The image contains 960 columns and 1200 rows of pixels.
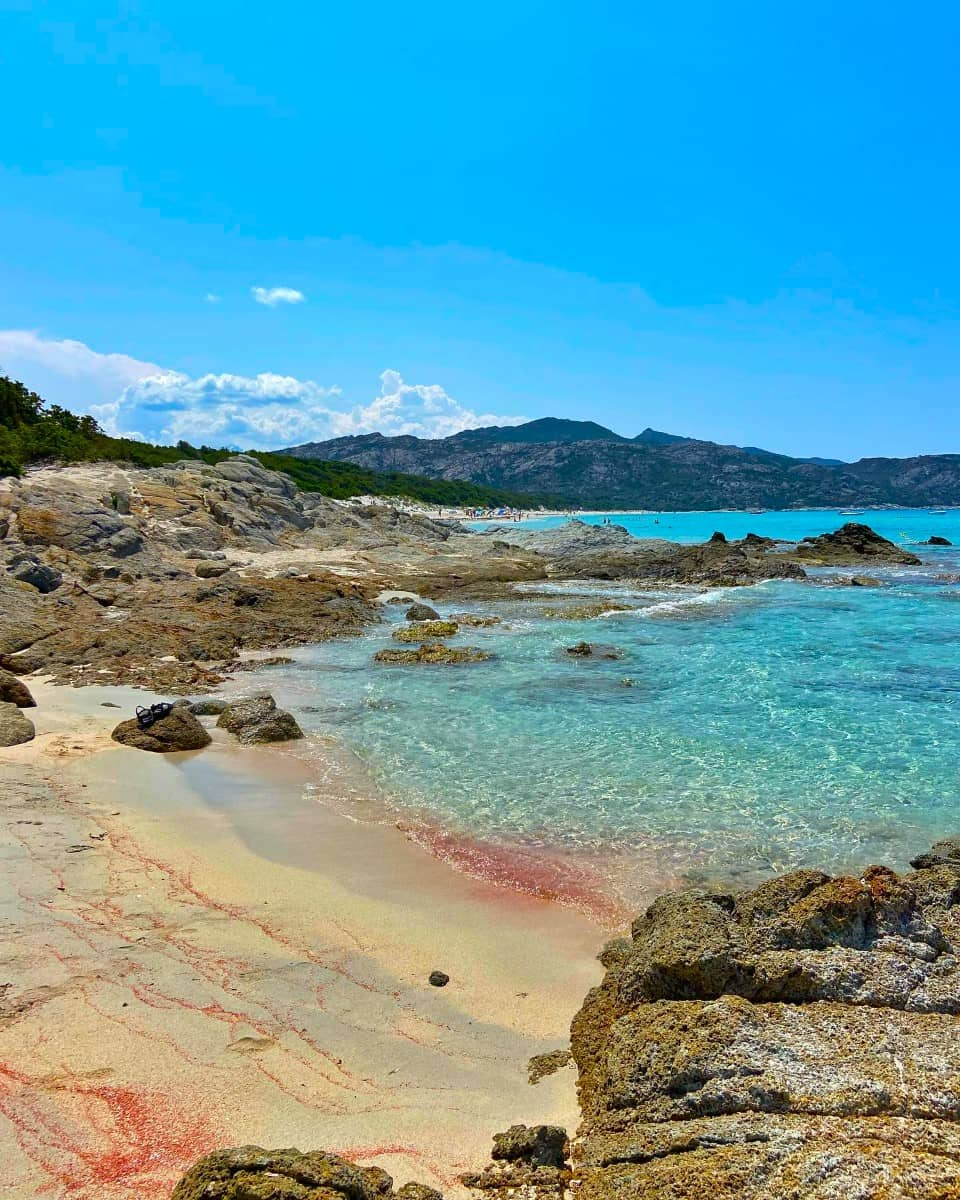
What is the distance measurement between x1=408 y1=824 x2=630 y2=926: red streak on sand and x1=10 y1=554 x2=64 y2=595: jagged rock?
20.6 meters

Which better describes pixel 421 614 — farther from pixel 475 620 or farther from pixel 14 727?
pixel 14 727

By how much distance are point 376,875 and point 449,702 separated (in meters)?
8.38

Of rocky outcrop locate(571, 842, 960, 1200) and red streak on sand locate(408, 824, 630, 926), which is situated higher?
rocky outcrop locate(571, 842, 960, 1200)

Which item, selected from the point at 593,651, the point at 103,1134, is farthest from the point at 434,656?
the point at 103,1134

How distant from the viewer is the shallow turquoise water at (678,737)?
1030 centimetres

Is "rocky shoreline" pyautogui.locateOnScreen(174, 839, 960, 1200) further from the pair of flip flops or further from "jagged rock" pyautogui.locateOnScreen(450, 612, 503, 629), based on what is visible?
"jagged rock" pyautogui.locateOnScreen(450, 612, 503, 629)

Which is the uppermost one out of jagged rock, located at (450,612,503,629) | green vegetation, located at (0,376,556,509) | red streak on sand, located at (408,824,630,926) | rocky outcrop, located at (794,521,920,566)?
green vegetation, located at (0,376,556,509)

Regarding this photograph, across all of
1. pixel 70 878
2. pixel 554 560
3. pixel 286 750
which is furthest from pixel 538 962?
pixel 554 560

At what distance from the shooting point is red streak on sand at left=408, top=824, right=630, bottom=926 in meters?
8.26

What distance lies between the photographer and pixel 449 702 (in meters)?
17.0

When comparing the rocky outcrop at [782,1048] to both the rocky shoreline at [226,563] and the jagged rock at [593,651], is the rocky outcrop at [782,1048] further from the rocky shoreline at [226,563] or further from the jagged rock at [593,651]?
the jagged rock at [593,651]

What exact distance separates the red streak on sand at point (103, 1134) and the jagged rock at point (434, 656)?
1637 centimetres

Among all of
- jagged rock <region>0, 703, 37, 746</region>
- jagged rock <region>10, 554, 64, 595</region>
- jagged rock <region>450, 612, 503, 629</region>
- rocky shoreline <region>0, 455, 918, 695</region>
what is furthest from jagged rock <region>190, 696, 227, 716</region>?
jagged rock <region>450, 612, 503, 629</region>

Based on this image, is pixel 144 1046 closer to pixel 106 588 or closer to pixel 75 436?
pixel 106 588
